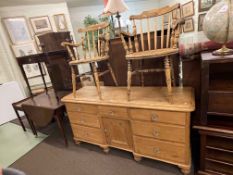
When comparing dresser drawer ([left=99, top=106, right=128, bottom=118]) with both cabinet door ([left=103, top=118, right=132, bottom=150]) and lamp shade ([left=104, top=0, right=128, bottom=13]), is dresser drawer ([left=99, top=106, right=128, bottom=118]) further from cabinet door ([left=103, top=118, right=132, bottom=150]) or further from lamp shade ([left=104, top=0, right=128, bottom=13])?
lamp shade ([left=104, top=0, right=128, bottom=13])

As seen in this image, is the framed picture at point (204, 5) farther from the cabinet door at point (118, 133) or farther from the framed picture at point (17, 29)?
the framed picture at point (17, 29)

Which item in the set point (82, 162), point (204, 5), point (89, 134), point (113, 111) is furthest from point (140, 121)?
point (204, 5)

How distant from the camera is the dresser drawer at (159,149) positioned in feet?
4.51

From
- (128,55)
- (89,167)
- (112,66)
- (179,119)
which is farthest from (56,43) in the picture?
(179,119)

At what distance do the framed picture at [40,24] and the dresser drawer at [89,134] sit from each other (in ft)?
11.3

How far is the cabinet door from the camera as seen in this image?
1591mm

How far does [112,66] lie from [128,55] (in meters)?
0.57

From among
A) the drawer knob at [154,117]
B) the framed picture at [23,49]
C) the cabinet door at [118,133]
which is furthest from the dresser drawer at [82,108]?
A: the framed picture at [23,49]

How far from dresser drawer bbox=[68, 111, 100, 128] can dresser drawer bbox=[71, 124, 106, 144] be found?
0.07 meters

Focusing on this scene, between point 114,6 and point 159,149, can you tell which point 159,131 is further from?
point 114,6

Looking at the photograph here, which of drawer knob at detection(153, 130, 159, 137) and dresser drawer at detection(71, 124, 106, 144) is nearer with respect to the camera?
drawer knob at detection(153, 130, 159, 137)

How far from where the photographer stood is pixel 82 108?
70.4 inches

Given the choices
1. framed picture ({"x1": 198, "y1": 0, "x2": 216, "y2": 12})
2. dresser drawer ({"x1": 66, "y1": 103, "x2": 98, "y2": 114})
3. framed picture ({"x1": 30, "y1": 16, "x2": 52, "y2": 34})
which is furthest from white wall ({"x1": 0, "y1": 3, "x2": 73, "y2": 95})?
framed picture ({"x1": 198, "y1": 0, "x2": 216, "y2": 12})

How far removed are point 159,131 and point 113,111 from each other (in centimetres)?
48
